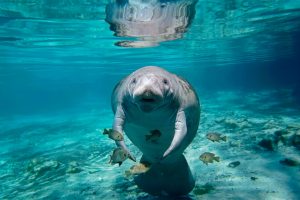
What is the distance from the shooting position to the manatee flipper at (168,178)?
6117 millimetres

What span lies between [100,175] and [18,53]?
19786 millimetres

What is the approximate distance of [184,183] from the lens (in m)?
6.22

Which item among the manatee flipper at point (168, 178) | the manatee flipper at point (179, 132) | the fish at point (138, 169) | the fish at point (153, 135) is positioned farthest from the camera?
the manatee flipper at point (168, 178)

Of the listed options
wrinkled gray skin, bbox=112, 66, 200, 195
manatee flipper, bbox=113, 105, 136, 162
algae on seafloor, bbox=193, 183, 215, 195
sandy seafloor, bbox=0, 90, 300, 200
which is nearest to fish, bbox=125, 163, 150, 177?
wrinkled gray skin, bbox=112, 66, 200, 195

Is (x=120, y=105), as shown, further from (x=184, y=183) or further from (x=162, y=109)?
(x=184, y=183)

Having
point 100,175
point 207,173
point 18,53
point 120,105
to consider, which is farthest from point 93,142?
point 18,53

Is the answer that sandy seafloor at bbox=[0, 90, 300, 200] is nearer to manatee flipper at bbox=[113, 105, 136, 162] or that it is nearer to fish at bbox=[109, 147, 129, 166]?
fish at bbox=[109, 147, 129, 166]

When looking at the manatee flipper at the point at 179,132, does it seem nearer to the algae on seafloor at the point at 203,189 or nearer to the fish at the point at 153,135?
the fish at the point at 153,135

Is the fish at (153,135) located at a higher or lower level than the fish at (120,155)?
higher

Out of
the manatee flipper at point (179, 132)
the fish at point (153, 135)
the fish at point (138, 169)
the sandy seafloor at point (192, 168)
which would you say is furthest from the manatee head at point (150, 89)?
the sandy seafloor at point (192, 168)

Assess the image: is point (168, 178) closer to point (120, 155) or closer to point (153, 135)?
point (153, 135)

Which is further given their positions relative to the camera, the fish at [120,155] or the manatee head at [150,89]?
the fish at [120,155]

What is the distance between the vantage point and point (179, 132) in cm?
471

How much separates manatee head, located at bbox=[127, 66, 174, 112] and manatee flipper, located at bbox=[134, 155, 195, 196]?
1994 millimetres
